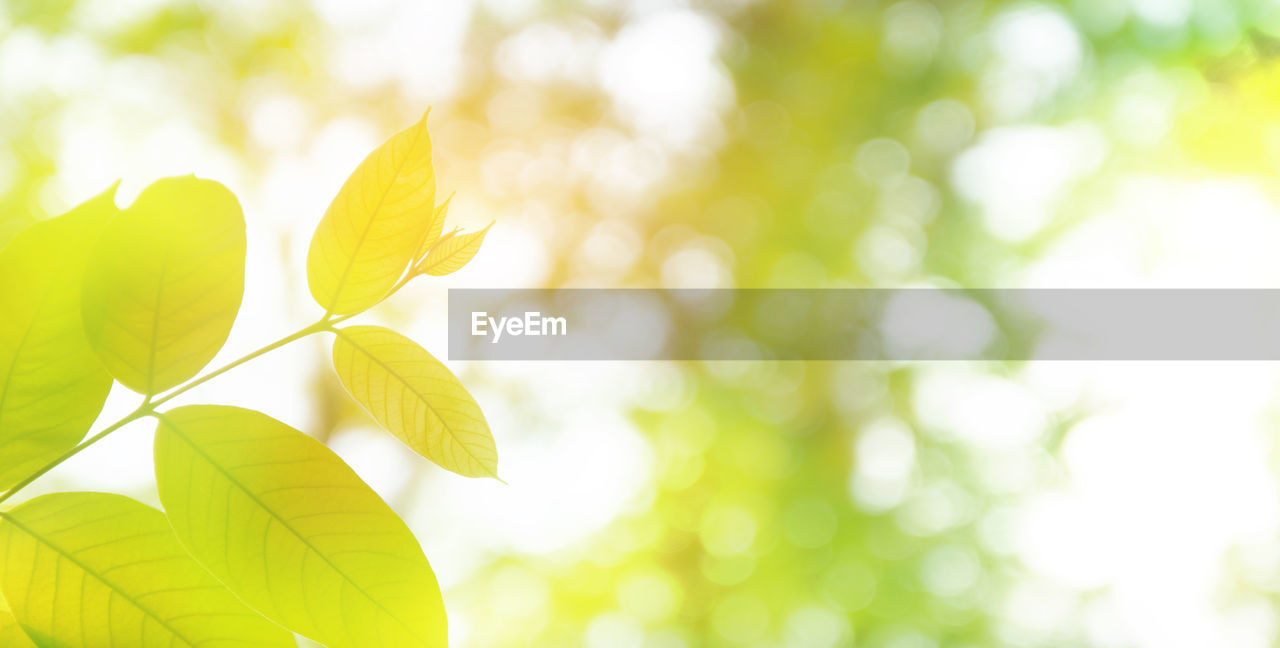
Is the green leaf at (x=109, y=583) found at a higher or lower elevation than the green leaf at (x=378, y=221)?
lower

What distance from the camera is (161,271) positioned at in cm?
9

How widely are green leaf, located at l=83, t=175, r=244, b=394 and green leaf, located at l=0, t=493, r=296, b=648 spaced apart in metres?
0.02

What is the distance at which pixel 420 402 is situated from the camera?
4.4 inches

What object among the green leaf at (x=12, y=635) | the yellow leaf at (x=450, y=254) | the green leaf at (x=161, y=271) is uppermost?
the yellow leaf at (x=450, y=254)

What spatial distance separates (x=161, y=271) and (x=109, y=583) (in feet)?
0.14

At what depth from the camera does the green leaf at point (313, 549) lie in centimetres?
9

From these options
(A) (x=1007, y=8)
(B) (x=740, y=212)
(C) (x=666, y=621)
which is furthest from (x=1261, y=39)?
(C) (x=666, y=621)

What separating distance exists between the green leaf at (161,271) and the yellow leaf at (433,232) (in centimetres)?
2

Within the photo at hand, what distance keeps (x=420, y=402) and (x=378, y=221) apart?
0.09 feet

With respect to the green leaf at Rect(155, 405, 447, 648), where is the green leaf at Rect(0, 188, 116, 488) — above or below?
above

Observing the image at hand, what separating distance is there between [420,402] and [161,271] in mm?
38

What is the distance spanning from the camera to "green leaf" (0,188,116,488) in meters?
0.09

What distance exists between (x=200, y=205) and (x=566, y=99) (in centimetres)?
225

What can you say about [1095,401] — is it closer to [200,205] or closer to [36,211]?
[200,205]
